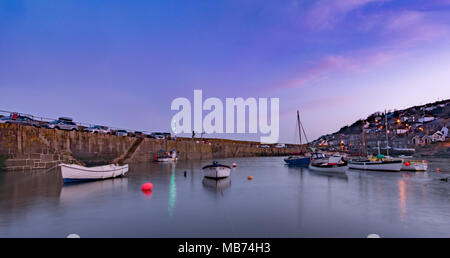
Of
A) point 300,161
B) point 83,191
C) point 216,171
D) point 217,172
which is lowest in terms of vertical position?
point 300,161

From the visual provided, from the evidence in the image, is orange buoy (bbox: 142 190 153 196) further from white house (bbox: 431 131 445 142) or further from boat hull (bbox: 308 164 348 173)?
white house (bbox: 431 131 445 142)

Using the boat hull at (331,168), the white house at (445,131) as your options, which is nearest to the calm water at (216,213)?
the boat hull at (331,168)

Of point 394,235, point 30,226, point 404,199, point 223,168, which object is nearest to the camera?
point 394,235

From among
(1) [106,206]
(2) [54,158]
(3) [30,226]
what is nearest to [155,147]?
(2) [54,158]

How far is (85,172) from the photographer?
983 inches

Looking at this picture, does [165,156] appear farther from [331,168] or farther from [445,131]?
[445,131]

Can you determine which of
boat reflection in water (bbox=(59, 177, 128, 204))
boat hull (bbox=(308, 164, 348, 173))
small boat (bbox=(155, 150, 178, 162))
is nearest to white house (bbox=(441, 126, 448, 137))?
boat hull (bbox=(308, 164, 348, 173))

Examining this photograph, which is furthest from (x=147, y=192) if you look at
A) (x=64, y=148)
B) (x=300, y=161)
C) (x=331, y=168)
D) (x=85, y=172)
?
(x=300, y=161)

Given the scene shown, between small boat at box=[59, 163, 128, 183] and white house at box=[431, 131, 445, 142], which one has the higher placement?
white house at box=[431, 131, 445, 142]

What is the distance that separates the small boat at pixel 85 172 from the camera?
23.6 m

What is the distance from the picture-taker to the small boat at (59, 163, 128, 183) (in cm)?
2362
